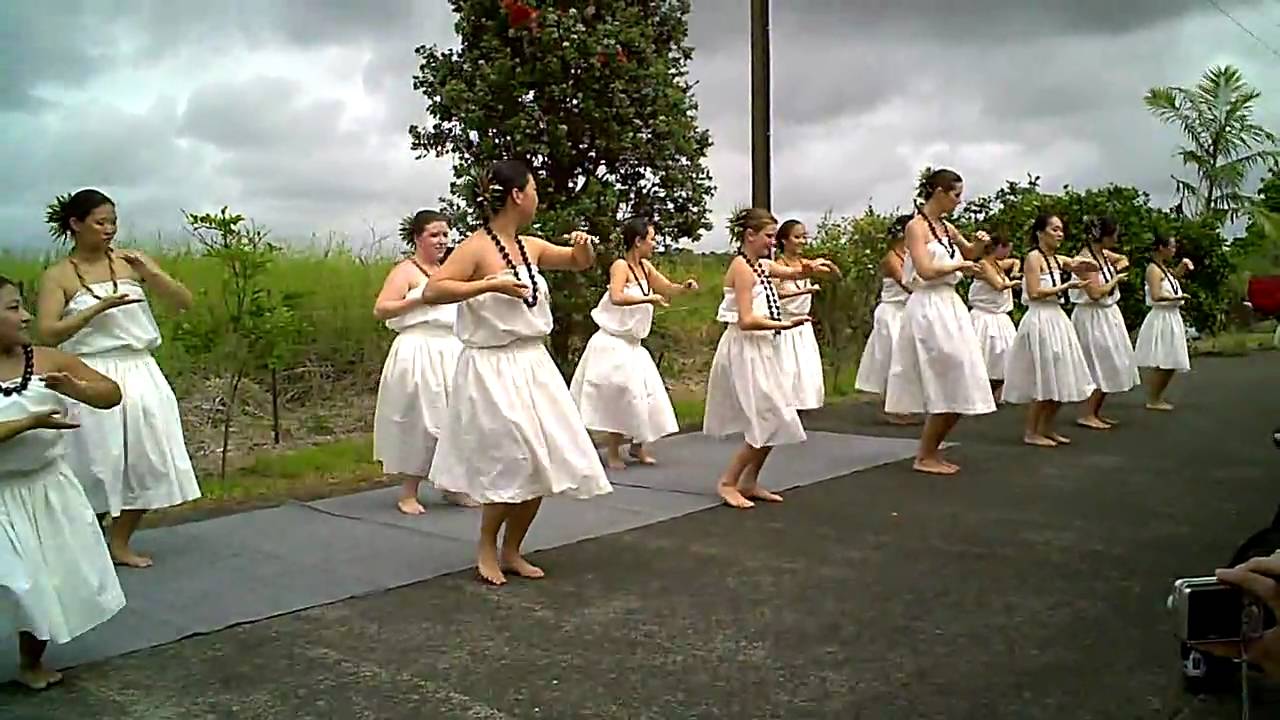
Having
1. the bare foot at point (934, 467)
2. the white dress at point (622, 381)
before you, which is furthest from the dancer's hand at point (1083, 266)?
the white dress at point (622, 381)

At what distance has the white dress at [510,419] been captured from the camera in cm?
464

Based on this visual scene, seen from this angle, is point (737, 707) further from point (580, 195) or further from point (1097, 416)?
point (1097, 416)

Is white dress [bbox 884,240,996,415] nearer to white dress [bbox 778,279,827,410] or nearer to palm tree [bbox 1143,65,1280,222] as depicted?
white dress [bbox 778,279,827,410]

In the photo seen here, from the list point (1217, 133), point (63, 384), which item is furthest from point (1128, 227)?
point (63, 384)

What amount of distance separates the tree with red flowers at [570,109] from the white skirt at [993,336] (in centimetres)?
278

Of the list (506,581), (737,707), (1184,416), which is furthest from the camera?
(1184,416)

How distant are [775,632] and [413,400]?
8.92 ft

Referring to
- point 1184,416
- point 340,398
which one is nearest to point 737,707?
point 340,398

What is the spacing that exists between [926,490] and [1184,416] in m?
4.41

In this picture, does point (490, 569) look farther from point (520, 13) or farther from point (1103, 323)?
point (1103, 323)

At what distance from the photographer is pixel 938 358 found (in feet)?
23.4

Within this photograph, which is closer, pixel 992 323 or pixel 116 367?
pixel 116 367

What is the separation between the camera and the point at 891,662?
3.78 meters

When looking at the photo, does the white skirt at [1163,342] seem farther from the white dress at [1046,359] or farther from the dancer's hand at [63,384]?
the dancer's hand at [63,384]
